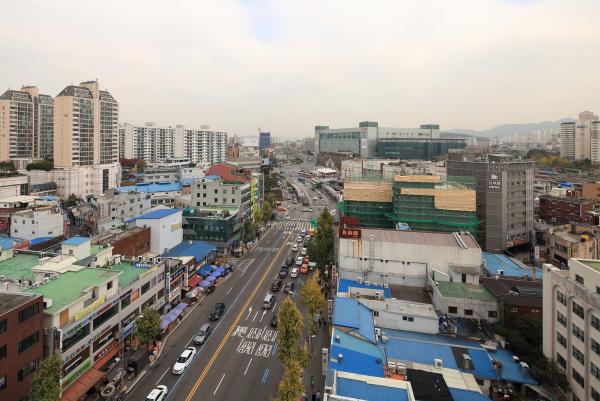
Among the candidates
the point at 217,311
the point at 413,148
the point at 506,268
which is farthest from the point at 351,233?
the point at 413,148

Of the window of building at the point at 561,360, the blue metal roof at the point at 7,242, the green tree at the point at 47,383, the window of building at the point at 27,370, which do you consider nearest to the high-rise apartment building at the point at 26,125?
the blue metal roof at the point at 7,242

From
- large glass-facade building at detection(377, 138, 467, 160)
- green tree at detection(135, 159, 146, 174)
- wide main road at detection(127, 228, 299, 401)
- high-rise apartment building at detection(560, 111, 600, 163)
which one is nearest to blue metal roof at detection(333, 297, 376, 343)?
wide main road at detection(127, 228, 299, 401)

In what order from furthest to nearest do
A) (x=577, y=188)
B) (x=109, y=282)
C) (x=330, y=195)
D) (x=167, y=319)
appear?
(x=330, y=195)
(x=577, y=188)
(x=167, y=319)
(x=109, y=282)

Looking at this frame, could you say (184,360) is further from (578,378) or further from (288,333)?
(578,378)

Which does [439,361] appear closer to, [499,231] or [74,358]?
[74,358]

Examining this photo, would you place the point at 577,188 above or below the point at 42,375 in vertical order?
above

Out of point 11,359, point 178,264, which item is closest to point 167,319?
point 178,264

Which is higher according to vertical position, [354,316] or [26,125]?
[26,125]
